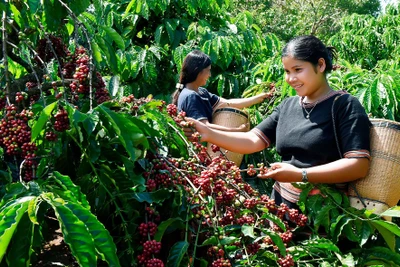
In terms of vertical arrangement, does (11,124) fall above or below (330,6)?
above

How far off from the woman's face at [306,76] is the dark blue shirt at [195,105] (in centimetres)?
92

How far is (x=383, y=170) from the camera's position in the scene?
167cm

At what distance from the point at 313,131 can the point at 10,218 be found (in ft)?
3.66

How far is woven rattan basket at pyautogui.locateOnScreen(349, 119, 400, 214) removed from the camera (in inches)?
65.5

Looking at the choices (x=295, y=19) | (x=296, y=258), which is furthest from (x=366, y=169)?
(x=295, y=19)

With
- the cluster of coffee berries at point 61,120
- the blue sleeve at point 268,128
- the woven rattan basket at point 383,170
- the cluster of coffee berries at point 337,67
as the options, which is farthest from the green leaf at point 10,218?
the cluster of coffee berries at point 337,67

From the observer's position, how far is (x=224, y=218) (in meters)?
1.26

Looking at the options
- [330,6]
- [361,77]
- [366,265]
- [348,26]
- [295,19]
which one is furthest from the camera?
[330,6]

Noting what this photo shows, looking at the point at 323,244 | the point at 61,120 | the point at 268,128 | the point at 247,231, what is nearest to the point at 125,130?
the point at 61,120

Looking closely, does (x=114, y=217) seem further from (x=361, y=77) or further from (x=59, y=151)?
(x=361, y=77)

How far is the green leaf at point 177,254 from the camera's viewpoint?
105cm

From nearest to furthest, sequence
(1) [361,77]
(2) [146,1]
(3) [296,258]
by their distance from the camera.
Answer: (3) [296,258] → (1) [361,77] → (2) [146,1]

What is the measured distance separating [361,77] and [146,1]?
2006 millimetres

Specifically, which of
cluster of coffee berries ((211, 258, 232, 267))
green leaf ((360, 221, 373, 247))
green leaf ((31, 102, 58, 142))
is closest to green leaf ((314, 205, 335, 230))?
green leaf ((360, 221, 373, 247))
